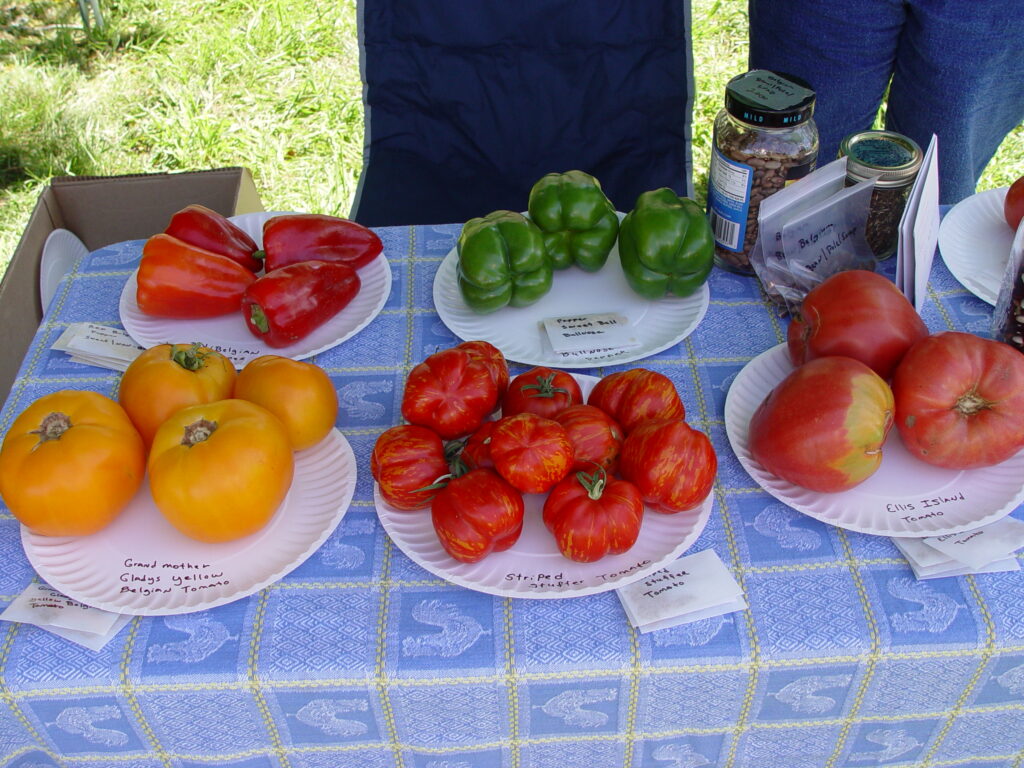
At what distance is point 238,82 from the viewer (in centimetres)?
297

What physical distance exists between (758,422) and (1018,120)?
49.8 inches

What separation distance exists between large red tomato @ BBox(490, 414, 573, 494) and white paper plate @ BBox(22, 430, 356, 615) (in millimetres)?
210

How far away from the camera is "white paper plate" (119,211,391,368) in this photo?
1.21 meters

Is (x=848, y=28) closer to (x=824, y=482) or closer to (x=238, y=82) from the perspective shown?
(x=824, y=482)

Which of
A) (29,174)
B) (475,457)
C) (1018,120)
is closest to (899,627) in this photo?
(475,457)

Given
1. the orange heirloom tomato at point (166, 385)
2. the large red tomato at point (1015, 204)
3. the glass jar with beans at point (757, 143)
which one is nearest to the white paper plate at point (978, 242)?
the large red tomato at point (1015, 204)

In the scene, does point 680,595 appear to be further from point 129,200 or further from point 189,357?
point 129,200

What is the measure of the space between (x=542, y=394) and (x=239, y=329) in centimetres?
52

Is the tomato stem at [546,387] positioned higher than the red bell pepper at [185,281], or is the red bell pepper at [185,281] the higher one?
the tomato stem at [546,387]

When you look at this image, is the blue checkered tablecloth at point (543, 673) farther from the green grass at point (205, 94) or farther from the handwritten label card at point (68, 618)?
the green grass at point (205, 94)

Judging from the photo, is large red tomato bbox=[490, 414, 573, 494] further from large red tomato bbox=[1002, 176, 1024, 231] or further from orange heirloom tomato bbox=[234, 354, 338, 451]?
large red tomato bbox=[1002, 176, 1024, 231]

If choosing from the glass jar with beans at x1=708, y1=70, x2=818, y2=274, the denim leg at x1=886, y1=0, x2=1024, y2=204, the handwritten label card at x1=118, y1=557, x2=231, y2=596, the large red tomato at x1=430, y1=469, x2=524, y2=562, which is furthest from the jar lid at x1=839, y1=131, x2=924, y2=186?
the handwritten label card at x1=118, y1=557, x2=231, y2=596

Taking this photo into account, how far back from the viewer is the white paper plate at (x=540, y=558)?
2.87 ft

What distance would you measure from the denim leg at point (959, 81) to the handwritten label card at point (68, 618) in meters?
1.59
